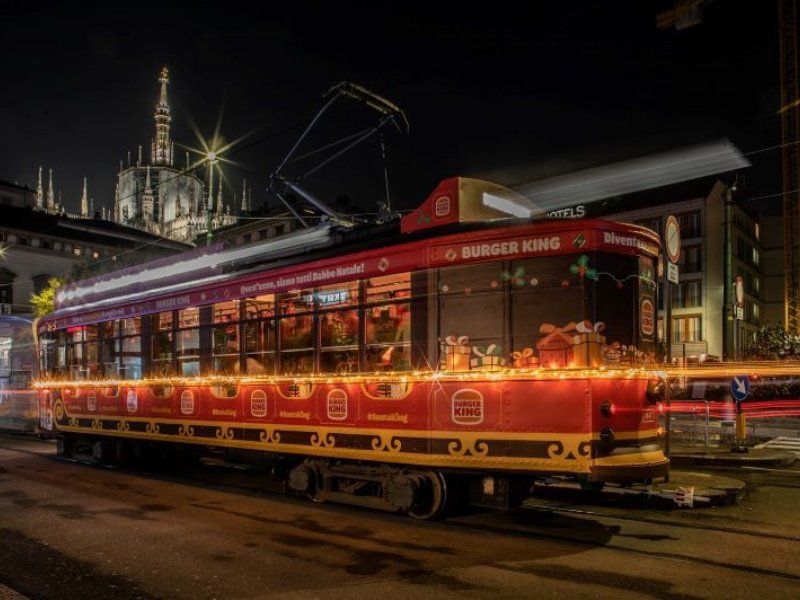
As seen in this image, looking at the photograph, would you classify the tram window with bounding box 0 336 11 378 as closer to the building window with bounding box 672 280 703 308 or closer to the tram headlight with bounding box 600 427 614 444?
the tram headlight with bounding box 600 427 614 444

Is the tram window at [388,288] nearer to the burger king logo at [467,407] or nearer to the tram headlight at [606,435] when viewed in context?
the burger king logo at [467,407]

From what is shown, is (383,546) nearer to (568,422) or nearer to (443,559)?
(443,559)

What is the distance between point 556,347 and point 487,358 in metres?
0.82

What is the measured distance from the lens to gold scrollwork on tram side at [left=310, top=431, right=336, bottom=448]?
386 inches

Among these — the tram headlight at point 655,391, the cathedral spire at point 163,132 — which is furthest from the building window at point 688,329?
the cathedral spire at point 163,132

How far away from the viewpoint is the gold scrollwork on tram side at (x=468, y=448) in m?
8.23

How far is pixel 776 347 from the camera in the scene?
34.5 metres

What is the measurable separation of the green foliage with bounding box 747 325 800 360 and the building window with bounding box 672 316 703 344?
841 centimetres

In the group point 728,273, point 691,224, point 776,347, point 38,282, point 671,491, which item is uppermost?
point 691,224

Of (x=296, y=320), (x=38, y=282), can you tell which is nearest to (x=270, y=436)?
(x=296, y=320)

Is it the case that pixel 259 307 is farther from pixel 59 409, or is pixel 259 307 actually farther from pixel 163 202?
pixel 163 202

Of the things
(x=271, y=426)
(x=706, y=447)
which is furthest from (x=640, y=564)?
(x=706, y=447)

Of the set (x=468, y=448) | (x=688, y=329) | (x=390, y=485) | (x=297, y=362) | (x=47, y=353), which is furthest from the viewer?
(x=688, y=329)

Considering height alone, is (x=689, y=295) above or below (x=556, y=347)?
above
